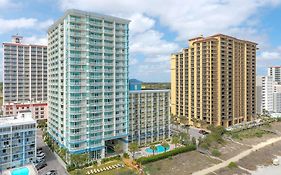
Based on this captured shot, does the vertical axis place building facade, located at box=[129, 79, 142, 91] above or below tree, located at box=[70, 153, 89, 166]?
above

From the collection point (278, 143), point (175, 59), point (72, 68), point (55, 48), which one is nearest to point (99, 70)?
point (72, 68)

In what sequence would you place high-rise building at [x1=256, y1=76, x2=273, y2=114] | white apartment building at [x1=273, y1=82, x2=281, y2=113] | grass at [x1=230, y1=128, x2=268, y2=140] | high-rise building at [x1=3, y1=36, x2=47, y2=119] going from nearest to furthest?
1. grass at [x1=230, y1=128, x2=268, y2=140]
2. high-rise building at [x1=3, y1=36, x2=47, y2=119]
3. high-rise building at [x1=256, y1=76, x2=273, y2=114]
4. white apartment building at [x1=273, y1=82, x2=281, y2=113]

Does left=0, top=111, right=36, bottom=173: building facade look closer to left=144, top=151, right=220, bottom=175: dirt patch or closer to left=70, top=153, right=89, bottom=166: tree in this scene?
left=70, top=153, right=89, bottom=166: tree

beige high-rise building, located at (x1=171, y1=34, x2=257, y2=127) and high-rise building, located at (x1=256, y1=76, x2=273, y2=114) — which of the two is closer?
beige high-rise building, located at (x1=171, y1=34, x2=257, y2=127)

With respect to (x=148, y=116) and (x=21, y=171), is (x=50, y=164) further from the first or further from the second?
(x=148, y=116)

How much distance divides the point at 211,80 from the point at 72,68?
6192cm

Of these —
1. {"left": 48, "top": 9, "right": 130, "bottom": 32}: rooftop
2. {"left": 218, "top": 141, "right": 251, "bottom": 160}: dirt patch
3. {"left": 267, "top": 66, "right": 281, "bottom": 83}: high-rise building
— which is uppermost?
{"left": 48, "top": 9, "right": 130, "bottom": 32}: rooftop

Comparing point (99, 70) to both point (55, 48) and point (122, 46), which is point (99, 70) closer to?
point (122, 46)

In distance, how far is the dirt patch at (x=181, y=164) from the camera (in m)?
53.9

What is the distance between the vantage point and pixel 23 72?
4528 inches

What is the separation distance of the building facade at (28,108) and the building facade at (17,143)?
49494mm

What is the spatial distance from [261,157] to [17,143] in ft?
222

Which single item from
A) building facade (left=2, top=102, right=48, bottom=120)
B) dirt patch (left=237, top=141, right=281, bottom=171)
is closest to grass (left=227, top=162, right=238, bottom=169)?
dirt patch (left=237, top=141, right=281, bottom=171)

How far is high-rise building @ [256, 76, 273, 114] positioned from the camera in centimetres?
13575
